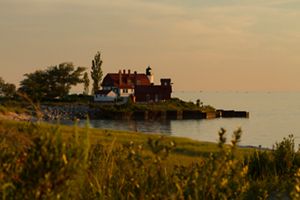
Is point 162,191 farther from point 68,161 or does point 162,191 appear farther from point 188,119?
point 188,119

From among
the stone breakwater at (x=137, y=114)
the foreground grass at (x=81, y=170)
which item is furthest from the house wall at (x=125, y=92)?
the foreground grass at (x=81, y=170)

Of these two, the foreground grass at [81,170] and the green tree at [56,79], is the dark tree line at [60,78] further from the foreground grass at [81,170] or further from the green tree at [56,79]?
the foreground grass at [81,170]

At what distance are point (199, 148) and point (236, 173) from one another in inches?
706

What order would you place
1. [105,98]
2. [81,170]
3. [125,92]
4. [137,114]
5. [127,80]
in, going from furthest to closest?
[127,80], [125,92], [105,98], [137,114], [81,170]

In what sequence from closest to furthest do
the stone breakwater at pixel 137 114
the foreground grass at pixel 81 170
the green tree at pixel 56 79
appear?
the foreground grass at pixel 81 170
the stone breakwater at pixel 137 114
the green tree at pixel 56 79

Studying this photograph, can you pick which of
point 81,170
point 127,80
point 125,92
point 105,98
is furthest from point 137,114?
point 81,170

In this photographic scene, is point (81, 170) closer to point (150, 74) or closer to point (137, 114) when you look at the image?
point (137, 114)

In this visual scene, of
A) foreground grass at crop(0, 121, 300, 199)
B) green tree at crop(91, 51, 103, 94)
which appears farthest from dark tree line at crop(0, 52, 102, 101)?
foreground grass at crop(0, 121, 300, 199)

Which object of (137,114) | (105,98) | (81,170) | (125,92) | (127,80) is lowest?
(81,170)

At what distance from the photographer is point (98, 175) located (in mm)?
8008

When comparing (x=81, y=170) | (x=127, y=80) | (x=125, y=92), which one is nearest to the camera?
(x=81, y=170)

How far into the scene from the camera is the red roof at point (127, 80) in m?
128

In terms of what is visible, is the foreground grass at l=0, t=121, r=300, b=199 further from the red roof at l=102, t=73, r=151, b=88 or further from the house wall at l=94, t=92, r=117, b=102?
the red roof at l=102, t=73, r=151, b=88

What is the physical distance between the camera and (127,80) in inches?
5118
